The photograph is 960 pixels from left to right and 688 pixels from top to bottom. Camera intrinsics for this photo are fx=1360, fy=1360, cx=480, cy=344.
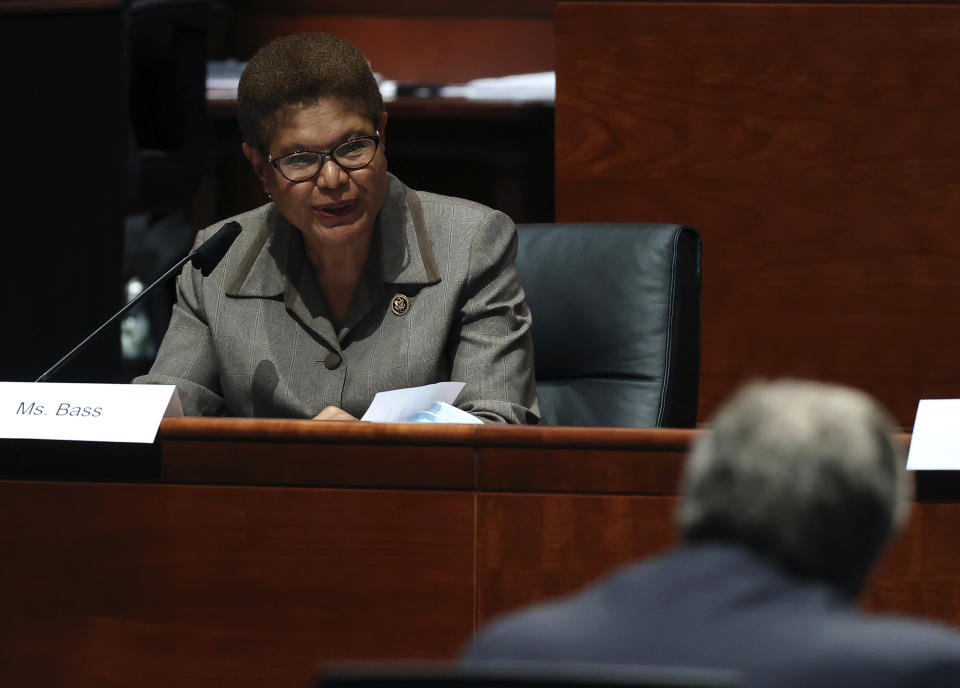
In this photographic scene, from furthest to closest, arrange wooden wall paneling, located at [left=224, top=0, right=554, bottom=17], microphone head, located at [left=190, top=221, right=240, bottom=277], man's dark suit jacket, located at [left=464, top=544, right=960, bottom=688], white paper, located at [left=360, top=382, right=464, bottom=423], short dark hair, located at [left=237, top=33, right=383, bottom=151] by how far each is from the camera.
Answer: wooden wall paneling, located at [left=224, top=0, right=554, bottom=17] < short dark hair, located at [left=237, top=33, right=383, bottom=151] < microphone head, located at [left=190, top=221, right=240, bottom=277] < white paper, located at [left=360, top=382, right=464, bottom=423] < man's dark suit jacket, located at [left=464, top=544, right=960, bottom=688]

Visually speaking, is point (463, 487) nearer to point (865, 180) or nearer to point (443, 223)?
point (443, 223)

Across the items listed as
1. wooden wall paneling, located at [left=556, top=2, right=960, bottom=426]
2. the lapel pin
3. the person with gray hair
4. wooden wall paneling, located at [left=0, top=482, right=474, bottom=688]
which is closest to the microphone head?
the lapel pin

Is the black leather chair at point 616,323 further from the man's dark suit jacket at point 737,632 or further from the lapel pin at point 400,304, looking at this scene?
the man's dark suit jacket at point 737,632

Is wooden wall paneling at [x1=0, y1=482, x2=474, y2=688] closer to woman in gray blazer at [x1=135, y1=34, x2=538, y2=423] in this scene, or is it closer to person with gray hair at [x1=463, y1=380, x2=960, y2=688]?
woman in gray blazer at [x1=135, y1=34, x2=538, y2=423]

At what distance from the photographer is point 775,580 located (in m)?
0.64

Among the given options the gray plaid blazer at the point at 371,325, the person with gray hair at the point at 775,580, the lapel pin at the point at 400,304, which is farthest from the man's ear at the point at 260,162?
the person with gray hair at the point at 775,580

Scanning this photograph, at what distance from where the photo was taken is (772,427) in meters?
0.65

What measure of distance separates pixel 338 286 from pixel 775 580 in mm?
1390

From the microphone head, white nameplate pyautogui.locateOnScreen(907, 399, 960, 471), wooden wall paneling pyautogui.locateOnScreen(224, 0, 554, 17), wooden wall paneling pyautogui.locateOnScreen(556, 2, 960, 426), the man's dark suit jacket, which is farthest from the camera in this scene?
wooden wall paneling pyautogui.locateOnScreen(224, 0, 554, 17)

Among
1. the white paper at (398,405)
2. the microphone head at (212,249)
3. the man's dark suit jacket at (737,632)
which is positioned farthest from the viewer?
the microphone head at (212,249)

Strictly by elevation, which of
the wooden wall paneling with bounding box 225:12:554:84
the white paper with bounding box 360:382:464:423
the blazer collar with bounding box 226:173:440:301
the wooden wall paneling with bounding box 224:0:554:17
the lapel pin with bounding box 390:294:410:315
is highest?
the wooden wall paneling with bounding box 224:0:554:17

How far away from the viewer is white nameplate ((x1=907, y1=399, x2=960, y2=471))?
130cm

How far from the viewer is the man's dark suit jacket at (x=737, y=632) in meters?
0.62

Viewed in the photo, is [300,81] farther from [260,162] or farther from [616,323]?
[616,323]
